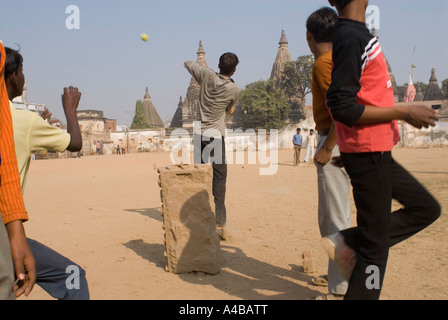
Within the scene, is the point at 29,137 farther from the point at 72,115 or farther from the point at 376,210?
the point at 376,210

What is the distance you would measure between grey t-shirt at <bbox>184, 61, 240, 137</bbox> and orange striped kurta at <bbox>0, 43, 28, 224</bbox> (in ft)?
10.9

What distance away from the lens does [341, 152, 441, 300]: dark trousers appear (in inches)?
79.4

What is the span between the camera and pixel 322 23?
2.80 metres

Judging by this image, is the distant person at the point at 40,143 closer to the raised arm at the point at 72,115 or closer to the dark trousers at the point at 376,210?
the raised arm at the point at 72,115

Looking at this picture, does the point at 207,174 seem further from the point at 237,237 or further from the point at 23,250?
the point at 23,250

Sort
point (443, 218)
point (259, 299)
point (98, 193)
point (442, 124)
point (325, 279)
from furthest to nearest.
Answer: point (442, 124)
point (98, 193)
point (443, 218)
point (325, 279)
point (259, 299)

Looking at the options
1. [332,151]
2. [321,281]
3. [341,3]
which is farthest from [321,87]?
[321,281]

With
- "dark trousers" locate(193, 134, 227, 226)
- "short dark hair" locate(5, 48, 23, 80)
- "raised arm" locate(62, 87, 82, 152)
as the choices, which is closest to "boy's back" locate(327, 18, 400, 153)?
"raised arm" locate(62, 87, 82, 152)

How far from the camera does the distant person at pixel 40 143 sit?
195 cm

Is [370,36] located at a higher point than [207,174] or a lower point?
higher

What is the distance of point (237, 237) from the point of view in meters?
4.89

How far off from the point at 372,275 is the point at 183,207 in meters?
2.05

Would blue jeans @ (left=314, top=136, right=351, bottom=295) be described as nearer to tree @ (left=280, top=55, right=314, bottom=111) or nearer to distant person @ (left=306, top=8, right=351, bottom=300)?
distant person @ (left=306, top=8, right=351, bottom=300)
